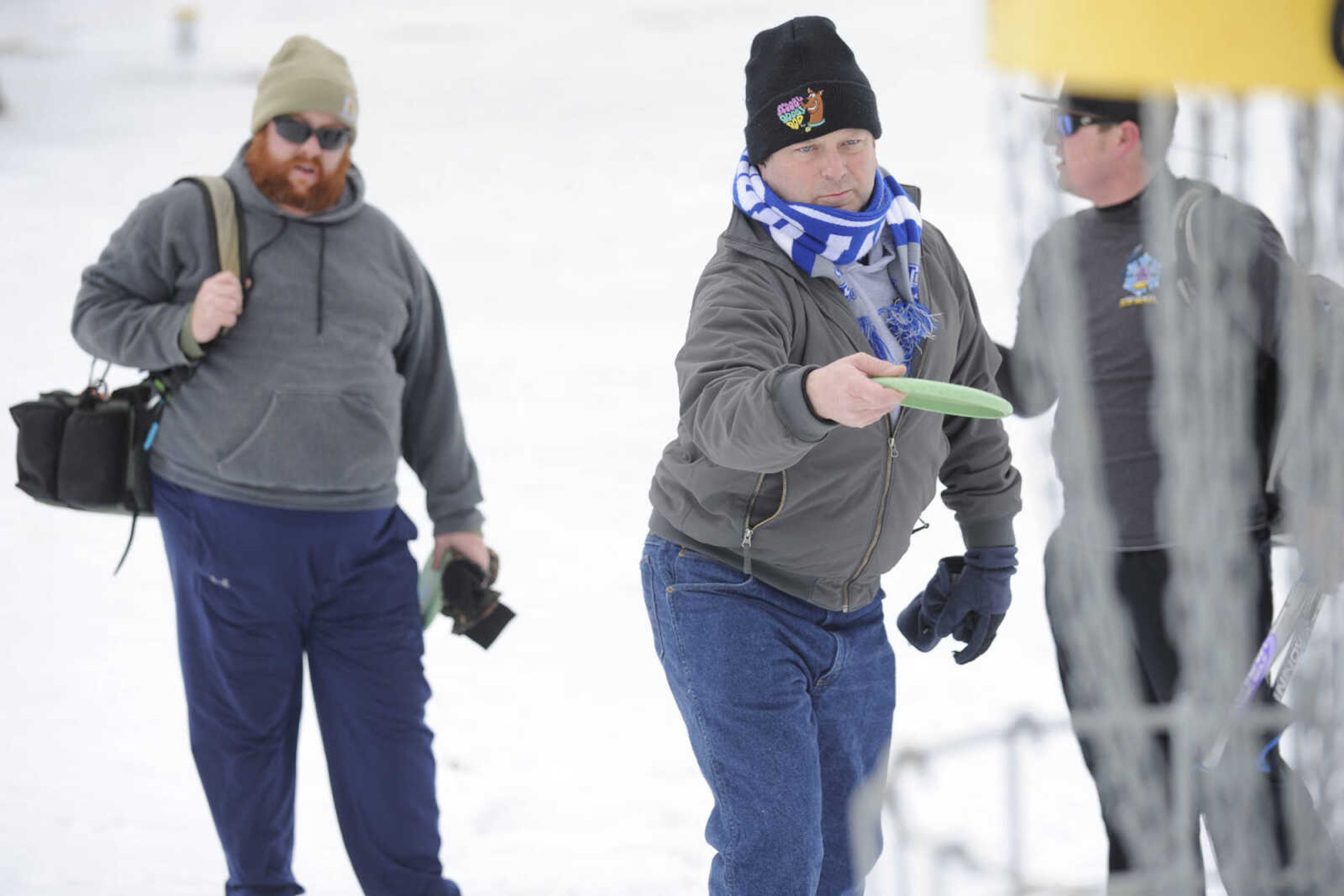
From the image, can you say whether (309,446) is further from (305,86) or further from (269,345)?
(305,86)

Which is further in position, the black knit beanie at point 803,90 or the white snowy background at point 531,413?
the white snowy background at point 531,413

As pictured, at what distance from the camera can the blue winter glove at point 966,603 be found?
2842mm

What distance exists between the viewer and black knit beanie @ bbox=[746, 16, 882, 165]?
2482 millimetres

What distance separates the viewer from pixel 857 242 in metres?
2.44

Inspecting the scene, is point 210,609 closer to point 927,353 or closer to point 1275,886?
point 927,353

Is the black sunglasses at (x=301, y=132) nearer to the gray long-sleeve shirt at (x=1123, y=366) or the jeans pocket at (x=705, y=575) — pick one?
the jeans pocket at (x=705, y=575)

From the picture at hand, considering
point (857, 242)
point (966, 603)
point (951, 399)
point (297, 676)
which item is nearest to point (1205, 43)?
point (951, 399)

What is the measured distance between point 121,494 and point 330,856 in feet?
4.03

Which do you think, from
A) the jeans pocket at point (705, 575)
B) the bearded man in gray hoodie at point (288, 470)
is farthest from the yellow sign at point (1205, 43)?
the bearded man in gray hoodie at point (288, 470)

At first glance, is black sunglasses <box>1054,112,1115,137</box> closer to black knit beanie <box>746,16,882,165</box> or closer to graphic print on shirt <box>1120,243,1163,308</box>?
graphic print on shirt <box>1120,243,1163,308</box>

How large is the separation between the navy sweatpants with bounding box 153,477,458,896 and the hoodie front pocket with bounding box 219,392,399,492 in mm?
73

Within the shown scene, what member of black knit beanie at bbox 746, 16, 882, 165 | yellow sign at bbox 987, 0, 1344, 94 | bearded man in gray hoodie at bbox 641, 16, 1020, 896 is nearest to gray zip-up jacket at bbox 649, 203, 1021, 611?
bearded man in gray hoodie at bbox 641, 16, 1020, 896

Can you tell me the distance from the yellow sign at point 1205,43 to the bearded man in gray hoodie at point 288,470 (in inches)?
92.5

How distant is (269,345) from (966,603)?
4.81 ft
